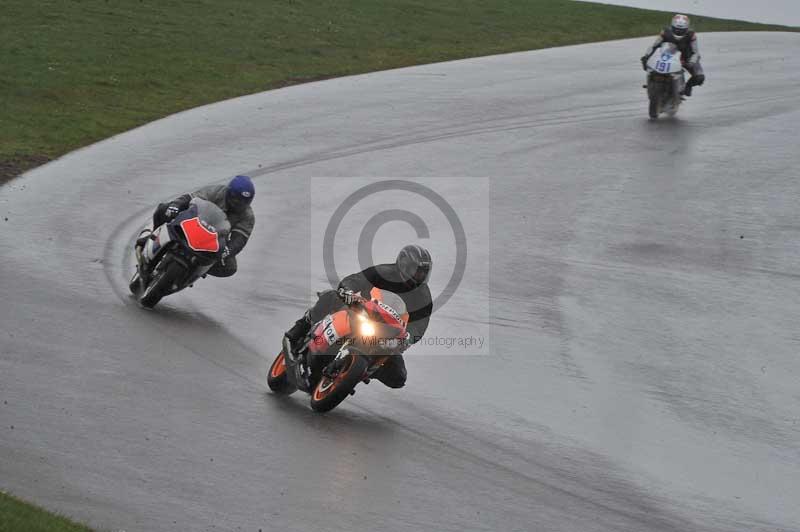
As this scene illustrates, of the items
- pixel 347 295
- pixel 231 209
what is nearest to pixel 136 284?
pixel 231 209

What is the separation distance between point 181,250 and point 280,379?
2716 millimetres

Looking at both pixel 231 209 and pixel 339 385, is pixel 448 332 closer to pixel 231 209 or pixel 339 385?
pixel 231 209

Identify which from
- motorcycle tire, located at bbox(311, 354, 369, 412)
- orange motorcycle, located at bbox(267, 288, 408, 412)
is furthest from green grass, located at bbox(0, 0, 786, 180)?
motorcycle tire, located at bbox(311, 354, 369, 412)

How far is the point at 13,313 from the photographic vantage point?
12680 mm

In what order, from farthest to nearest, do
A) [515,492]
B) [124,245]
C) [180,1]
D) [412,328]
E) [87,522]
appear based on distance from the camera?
1. [180,1]
2. [124,245]
3. [412,328]
4. [515,492]
5. [87,522]

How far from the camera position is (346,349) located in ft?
34.2

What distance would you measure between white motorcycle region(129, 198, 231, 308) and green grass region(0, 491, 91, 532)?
224 inches

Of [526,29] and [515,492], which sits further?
[526,29]

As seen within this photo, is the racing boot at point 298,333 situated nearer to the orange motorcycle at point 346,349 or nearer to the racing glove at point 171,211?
the orange motorcycle at point 346,349

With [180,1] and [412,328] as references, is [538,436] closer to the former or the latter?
[412,328]

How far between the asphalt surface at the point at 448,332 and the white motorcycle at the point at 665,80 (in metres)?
0.79

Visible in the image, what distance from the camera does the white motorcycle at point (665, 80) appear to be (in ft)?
82.8

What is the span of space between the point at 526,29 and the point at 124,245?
2375cm

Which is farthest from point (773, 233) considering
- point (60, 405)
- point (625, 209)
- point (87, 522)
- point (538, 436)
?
point (87, 522)
